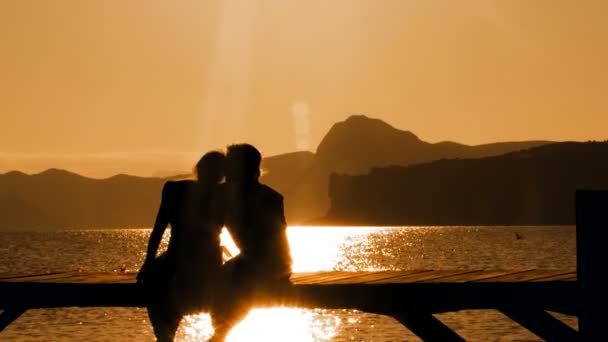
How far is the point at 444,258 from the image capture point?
14838cm

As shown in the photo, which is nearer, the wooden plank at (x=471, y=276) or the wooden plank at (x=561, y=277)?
the wooden plank at (x=561, y=277)

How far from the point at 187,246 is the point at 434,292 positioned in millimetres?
2814

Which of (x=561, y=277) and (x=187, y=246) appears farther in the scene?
(x=561, y=277)

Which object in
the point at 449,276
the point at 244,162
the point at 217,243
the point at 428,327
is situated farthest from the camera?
the point at 428,327

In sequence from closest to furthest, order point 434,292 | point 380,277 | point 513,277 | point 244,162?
1. point 244,162
2. point 434,292
3. point 513,277
4. point 380,277

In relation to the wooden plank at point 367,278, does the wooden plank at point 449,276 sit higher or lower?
higher

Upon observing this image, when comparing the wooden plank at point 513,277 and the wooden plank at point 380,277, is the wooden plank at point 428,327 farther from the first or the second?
the wooden plank at point 513,277

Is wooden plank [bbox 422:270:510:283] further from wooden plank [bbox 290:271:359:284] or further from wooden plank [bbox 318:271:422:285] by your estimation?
wooden plank [bbox 290:271:359:284]

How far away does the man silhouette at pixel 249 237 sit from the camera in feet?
34.3

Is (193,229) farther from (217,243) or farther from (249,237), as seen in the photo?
(249,237)

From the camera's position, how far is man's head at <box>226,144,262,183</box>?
1039 centimetres

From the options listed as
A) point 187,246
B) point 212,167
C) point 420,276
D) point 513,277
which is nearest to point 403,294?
point 420,276

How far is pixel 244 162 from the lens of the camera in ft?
34.1

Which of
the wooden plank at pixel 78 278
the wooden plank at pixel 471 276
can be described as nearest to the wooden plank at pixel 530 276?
the wooden plank at pixel 471 276
